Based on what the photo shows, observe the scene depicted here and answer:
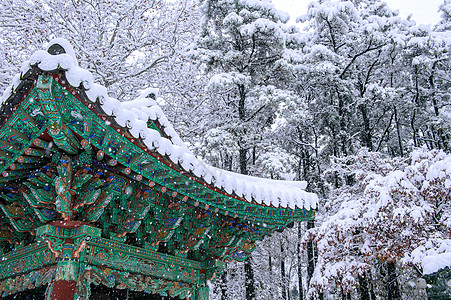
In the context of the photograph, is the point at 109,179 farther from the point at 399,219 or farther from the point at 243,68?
the point at 243,68

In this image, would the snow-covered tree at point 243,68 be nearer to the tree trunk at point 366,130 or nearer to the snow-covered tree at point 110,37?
the snow-covered tree at point 110,37

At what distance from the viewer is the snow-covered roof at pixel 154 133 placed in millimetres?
2334

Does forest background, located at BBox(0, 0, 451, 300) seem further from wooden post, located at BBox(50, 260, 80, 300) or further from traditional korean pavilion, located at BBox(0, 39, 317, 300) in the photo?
wooden post, located at BBox(50, 260, 80, 300)

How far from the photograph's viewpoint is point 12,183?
347cm

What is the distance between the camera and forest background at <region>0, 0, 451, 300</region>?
7.82 metres

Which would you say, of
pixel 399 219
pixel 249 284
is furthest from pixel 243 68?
pixel 399 219

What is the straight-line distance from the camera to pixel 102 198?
325cm

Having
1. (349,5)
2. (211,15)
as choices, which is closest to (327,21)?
(349,5)

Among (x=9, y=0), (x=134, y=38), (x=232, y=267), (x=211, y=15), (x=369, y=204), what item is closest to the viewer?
(x=369, y=204)

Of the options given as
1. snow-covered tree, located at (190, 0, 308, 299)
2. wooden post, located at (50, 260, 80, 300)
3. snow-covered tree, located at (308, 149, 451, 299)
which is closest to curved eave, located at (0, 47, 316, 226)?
wooden post, located at (50, 260, 80, 300)

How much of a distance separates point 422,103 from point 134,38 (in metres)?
11.2

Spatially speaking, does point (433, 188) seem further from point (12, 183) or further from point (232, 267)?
point (232, 267)

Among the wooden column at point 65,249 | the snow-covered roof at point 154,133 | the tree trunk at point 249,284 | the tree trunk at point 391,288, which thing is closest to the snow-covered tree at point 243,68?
the tree trunk at point 249,284

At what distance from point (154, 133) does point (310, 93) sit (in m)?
13.9
